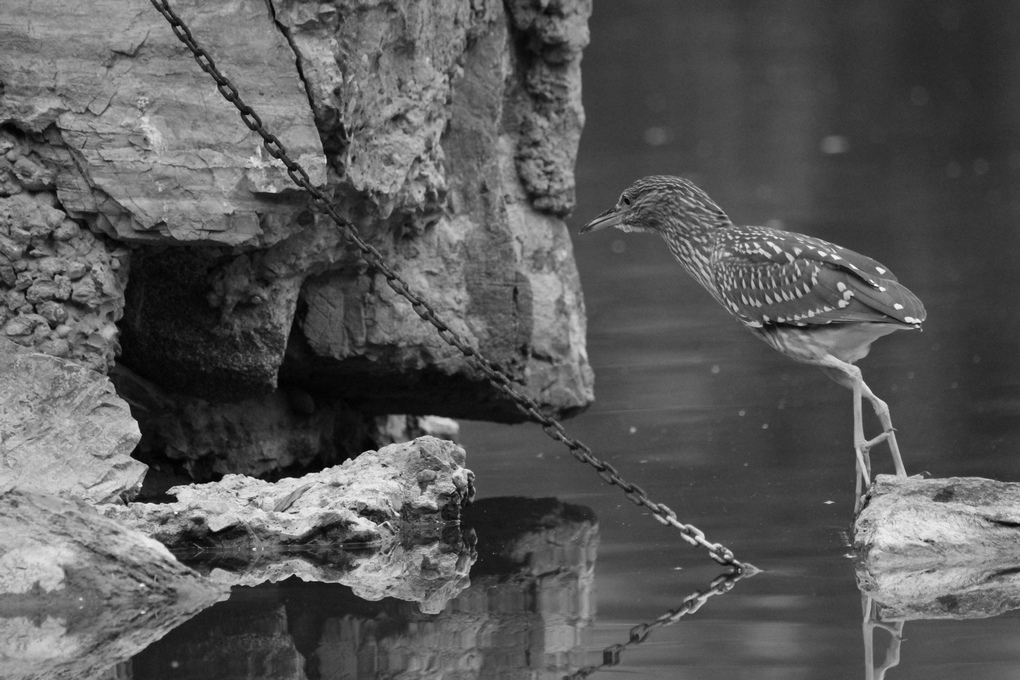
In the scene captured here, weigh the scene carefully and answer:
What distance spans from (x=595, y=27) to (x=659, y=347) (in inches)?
502

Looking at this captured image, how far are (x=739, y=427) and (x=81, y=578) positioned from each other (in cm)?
333

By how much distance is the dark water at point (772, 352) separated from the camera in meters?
5.14

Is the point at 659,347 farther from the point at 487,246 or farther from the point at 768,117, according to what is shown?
the point at 768,117

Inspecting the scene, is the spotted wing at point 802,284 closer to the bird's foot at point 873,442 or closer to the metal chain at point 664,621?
the bird's foot at point 873,442

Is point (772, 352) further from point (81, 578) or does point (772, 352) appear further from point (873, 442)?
point (81, 578)

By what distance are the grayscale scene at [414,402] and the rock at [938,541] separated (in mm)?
14

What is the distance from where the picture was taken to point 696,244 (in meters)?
7.52

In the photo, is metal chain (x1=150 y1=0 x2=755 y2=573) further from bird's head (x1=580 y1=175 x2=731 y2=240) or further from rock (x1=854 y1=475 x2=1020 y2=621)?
bird's head (x1=580 y1=175 x2=731 y2=240)

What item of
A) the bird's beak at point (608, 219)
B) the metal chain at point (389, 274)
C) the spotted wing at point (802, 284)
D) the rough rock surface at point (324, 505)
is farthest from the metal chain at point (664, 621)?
the bird's beak at point (608, 219)

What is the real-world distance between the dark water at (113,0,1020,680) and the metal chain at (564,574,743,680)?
1.0 inches

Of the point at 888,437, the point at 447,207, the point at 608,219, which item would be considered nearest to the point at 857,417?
the point at 888,437

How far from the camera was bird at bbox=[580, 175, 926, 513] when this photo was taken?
650 cm

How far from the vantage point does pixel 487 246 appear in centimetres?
734

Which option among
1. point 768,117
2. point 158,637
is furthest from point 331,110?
point 768,117
